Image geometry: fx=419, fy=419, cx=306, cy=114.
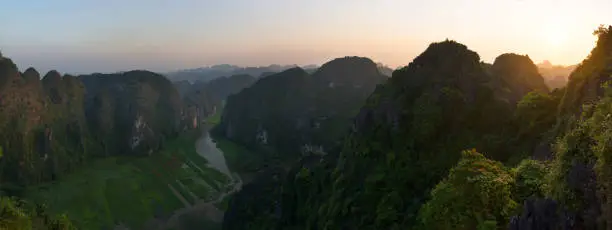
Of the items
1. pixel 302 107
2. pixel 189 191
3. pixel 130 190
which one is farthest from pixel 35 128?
pixel 302 107

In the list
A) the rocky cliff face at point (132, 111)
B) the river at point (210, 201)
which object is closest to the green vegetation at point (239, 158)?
the river at point (210, 201)

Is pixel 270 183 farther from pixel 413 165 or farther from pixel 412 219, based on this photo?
pixel 412 219

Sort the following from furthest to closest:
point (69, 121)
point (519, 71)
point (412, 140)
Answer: point (69, 121)
point (519, 71)
point (412, 140)

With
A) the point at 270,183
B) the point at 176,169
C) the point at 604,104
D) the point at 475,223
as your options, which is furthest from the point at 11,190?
the point at 604,104

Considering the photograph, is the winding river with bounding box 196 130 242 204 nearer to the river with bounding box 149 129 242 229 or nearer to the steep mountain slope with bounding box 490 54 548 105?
the river with bounding box 149 129 242 229

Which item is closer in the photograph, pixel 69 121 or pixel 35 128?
pixel 35 128

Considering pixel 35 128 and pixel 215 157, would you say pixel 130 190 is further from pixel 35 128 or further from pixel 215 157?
pixel 215 157

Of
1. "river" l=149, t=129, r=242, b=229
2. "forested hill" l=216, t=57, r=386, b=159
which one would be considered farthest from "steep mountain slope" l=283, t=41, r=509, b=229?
"forested hill" l=216, t=57, r=386, b=159
